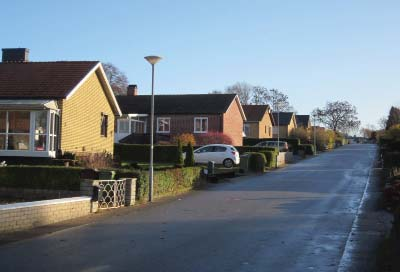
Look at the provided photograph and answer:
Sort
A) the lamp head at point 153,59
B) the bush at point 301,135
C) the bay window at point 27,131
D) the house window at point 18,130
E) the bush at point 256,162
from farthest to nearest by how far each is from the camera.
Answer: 1. the bush at point 301,135
2. the bush at point 256,162
3. the house window at point 18,130
4. the bay window at point 27,131
5. the lamp head at point 153,59

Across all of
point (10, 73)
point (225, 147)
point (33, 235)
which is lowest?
point (33, 235)

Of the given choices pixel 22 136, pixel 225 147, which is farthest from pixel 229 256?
pixel 225 147

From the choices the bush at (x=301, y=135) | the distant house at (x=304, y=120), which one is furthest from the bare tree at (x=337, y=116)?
the bush at (x=301, y=135)

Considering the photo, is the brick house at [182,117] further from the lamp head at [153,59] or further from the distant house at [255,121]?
the lamp head at [153,59]

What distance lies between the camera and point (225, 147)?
122ft

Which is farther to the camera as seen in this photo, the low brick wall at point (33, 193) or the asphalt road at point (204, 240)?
the low brick wall at point (33, 193)

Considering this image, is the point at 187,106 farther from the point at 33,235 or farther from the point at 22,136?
the point at 33,235

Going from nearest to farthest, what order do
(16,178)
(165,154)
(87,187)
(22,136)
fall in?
(87,187)
(16,178)
(22,136)
(165,154)

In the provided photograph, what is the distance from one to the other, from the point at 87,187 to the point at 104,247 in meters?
5.57

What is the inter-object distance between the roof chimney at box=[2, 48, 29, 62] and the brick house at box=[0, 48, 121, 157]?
360 cm

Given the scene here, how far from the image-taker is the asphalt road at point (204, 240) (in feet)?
29.2

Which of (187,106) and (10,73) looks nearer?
(10,73)

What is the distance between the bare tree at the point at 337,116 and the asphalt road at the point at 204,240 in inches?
4149

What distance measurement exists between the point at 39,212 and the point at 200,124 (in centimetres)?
3997
